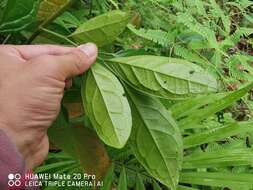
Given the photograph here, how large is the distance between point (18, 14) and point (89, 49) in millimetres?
161

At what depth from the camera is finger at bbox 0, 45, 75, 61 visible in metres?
0.94

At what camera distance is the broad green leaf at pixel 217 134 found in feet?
4.62

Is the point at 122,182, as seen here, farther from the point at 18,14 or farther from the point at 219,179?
the point at 18,14

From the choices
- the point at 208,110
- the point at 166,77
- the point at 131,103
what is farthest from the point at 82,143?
the point at 208,110

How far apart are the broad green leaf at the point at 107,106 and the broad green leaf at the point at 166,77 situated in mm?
38

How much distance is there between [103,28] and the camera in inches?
36.6

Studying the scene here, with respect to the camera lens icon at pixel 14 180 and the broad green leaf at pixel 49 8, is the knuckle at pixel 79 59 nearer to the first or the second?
the broad green leaf at pixel 49 8

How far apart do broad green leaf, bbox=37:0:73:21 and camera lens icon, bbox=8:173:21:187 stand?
345 mm

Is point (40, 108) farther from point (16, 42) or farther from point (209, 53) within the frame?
point (209, 53)

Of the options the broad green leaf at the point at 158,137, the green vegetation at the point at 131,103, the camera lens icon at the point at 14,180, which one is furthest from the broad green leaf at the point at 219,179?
the camera lens icon at the point at 14,180

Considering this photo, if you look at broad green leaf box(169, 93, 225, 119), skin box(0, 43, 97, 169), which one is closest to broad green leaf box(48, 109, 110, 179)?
skin box(0, 43, 97, 169)

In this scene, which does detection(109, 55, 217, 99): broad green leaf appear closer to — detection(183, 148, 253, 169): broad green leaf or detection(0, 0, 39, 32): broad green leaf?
detection(0, 0, 39, 32): broad green leaf

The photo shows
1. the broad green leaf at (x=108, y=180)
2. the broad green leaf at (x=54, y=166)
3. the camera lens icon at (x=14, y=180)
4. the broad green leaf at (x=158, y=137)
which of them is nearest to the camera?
the camera lens icon at (x=14, y=180)

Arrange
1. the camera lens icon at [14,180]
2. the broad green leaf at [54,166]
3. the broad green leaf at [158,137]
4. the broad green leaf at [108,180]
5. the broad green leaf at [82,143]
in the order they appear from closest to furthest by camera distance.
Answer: the camera lens icon at [14,180], the broad green leaf at [158,137], the broad green leaf at [82,143], the broad green leaf at [108,180], the broad green leaf at [54,166]
